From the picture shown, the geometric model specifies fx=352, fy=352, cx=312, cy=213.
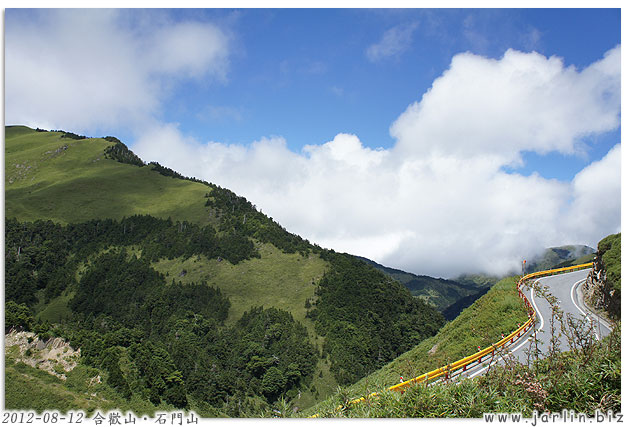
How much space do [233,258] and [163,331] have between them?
1747 inches

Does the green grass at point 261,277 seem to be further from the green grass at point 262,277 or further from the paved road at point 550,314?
the paved road at point 550,314

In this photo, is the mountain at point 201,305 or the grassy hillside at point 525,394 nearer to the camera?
the grassy hillside at point 525,394

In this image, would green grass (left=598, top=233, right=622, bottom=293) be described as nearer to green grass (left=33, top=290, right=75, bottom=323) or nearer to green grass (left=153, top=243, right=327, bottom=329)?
green grass (left=153, top=243, right=327, bottom=329)

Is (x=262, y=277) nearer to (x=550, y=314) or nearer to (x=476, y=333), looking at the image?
(x=476, y=333)

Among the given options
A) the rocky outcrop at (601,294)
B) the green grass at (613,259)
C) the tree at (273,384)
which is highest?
the green grass at (613,259)

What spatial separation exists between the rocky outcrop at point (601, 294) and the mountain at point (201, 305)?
2057 inches

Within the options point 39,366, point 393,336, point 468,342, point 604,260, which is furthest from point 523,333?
point 393,336

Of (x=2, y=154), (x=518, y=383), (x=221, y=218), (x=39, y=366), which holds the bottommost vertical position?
(x=39, y=366)

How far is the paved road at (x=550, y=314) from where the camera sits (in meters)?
17.6

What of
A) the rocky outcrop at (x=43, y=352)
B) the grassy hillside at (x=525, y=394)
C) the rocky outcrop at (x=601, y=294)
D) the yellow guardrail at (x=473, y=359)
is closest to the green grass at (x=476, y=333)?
the yellow guardrail at (x=473, y=359)

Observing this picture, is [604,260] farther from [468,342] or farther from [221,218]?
[221,218]

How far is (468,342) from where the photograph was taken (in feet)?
75.8

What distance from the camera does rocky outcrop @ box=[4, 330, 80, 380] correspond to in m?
46.5

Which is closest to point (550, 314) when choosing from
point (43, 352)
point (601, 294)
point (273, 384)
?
point (601, 294)
